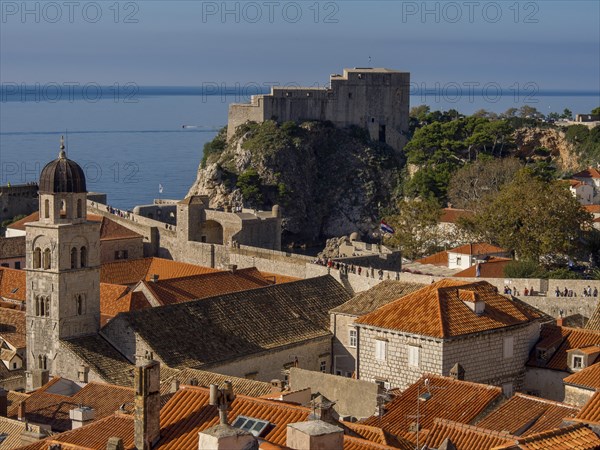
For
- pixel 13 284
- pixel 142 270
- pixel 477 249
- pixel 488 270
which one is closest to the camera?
pixel 13 284

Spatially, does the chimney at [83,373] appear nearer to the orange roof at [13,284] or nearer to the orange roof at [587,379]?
the orange roof at [13,284]

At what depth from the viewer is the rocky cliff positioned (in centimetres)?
9162

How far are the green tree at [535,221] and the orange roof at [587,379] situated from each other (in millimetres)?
→ 25116

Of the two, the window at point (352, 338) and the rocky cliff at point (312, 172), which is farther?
the rocky cliff at point (312, 172)

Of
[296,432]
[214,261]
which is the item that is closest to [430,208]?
[214,261]

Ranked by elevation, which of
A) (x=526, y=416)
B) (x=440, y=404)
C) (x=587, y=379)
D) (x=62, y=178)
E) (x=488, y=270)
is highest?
(x=62, y=178)

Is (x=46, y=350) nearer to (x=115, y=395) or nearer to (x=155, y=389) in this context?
(x=115, y=395)

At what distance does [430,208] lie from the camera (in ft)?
206

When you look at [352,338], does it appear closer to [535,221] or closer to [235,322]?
[235,322]

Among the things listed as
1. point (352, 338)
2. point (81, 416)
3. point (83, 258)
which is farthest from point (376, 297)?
point (81, 416)

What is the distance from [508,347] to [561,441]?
1555 centimetres

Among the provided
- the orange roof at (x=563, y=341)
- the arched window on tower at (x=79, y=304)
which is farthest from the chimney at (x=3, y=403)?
the orange roof at (x=563, y=341)

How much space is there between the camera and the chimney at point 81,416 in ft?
88.6

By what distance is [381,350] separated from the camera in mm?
34625
